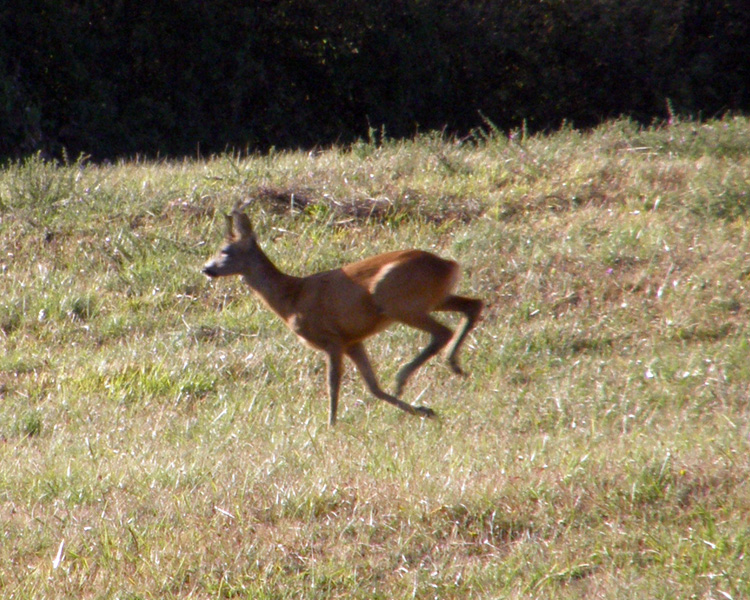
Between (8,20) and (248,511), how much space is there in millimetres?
16520

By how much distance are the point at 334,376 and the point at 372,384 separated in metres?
0.28

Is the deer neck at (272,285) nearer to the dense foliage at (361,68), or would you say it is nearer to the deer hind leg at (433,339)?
the deer hind leg at (433,339)

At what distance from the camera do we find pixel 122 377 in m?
8.32

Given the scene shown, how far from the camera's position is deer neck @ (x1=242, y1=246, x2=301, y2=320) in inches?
293

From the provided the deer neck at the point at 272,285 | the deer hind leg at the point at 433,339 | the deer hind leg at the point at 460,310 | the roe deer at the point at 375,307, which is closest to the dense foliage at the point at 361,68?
the deer neck at the point at 272,285

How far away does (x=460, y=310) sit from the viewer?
7387 mm

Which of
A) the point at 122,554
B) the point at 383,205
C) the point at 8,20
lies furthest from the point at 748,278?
the point at 8,20

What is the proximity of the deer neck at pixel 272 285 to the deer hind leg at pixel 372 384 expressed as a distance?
0.53 meters

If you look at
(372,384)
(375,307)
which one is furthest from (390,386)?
(375,307)

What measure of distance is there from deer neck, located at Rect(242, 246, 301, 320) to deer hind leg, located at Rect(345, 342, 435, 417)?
528 mm

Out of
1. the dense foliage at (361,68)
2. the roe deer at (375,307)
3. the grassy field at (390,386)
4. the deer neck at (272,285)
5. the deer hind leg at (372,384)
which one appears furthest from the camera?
the dense foliage at (361,68)

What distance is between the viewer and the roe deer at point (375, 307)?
6984 millimetres

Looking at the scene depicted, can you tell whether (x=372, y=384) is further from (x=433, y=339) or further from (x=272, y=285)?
(x=272, y=285)

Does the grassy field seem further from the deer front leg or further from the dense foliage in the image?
the dense foliage
